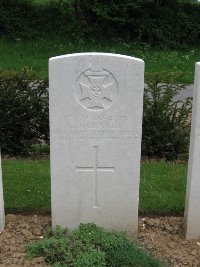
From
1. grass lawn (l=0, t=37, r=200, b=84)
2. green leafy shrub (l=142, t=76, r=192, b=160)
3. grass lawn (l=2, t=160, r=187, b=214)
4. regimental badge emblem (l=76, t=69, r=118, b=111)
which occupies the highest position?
grass lawn (l=0, t=37, r=200, b=84)

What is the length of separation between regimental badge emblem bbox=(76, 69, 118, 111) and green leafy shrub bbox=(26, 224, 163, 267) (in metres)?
1.15

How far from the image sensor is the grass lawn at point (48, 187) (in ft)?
16.9

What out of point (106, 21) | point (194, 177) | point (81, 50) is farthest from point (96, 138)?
point (106, 21)

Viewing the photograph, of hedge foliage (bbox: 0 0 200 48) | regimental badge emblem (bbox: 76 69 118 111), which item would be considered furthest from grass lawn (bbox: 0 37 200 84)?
regimental badge emblem (bbox: 76 69 118 111)

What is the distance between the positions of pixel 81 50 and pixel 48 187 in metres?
9.69

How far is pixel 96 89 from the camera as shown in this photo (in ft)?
13.9

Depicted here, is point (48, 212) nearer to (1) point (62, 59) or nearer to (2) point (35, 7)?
(1) point (62, 59)

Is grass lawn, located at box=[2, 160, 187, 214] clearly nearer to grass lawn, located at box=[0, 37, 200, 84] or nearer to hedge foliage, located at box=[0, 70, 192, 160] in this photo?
hedge foliage, located at box=[0, 70, 192, 160]

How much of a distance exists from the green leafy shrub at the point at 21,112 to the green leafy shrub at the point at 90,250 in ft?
9.08

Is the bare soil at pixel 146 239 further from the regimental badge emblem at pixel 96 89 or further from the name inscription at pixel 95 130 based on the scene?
the regimental badge emblem at pixel 96 89

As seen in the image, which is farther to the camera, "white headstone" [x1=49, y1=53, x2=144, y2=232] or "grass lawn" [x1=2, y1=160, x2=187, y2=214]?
"grass lawn" [x1=2, y1=160, x2=187, y2=214]

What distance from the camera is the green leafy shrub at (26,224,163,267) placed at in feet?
13.1

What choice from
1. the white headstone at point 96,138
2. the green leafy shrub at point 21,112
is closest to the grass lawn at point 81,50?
the green leafy shrub at point 21,112

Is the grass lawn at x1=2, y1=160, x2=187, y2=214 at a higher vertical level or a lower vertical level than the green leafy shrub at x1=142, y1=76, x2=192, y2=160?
lower
